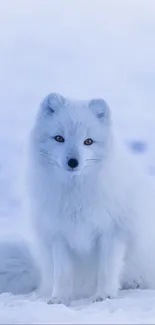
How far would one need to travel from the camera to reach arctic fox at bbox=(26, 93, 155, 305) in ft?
6.98

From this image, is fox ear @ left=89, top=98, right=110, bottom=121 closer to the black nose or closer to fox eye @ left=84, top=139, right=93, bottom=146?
fox eye @ left=84, top=139, right=93, bottom=146

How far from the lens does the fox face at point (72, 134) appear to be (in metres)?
2.07

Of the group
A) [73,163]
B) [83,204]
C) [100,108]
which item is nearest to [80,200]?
[83,204]

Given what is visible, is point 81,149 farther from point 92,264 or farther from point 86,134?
point 92,264

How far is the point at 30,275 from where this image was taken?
2.49m

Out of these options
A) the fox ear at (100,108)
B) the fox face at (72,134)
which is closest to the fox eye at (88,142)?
the fox face at (72,134)

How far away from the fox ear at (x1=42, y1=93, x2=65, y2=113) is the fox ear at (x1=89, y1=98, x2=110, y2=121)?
0.36ft

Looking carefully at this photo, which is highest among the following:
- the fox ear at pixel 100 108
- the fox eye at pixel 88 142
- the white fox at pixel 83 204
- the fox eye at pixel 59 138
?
the fox ear at pixel 100 108

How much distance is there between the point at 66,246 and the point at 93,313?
0.44 m

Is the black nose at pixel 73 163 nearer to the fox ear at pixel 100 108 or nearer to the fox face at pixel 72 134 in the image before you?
the fox face at pixel 72 134

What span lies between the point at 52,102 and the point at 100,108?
177mm

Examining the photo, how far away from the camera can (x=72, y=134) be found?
6.85 feet

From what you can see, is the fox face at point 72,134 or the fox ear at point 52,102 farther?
the fox ear at point 52,102

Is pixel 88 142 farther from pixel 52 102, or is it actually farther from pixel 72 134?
pixel 52 102
